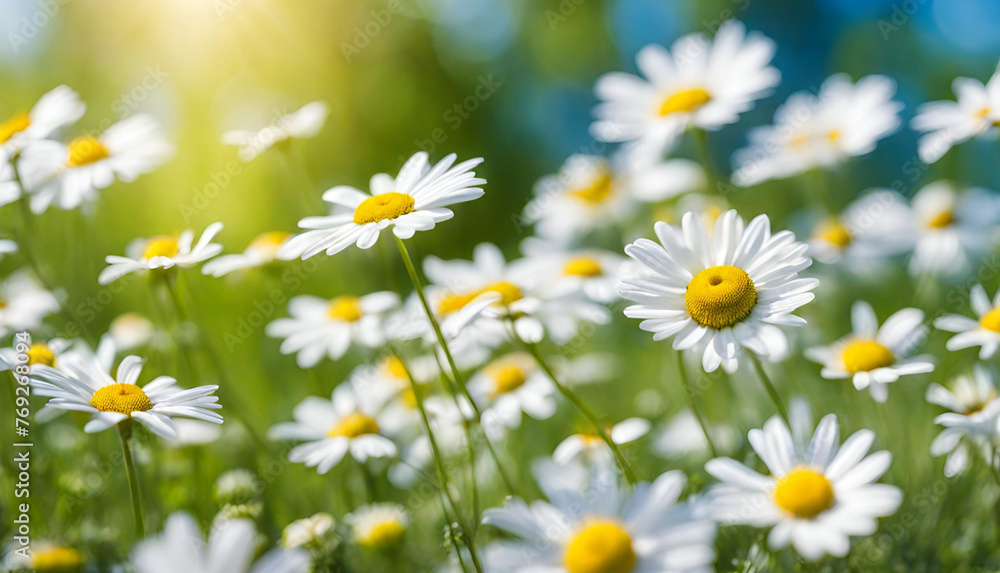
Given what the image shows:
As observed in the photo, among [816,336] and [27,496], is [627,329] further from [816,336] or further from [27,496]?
[27,496]

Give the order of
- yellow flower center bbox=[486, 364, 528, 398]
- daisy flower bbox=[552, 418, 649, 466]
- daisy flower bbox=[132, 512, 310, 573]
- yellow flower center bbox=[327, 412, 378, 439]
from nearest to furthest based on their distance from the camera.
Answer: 1. daisy flower bbox=[132, 512, 310, 573]
2. daisy flower bbox=[552, 418, 649, 466]
3. yellow flower center bbox=[327, 412, 378, 439]
4. yellow flower center bbox=[486, 364, 528, 398]

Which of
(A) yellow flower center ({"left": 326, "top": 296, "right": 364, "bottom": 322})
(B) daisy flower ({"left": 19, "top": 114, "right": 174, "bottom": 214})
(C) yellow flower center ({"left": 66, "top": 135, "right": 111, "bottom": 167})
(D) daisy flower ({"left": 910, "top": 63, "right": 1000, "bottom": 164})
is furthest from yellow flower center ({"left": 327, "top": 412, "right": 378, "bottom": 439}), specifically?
(D) daisy flower ({"left": 910, "top": 63, "right": 1000, "bottom": 164})

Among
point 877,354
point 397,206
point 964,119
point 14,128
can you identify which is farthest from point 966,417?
point 14,128

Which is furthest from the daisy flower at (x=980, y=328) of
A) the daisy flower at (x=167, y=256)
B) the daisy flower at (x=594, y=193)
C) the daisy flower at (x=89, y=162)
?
the daisy flower at (x=89, y=162)

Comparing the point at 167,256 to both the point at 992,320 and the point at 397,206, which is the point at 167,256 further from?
the point at 992,320

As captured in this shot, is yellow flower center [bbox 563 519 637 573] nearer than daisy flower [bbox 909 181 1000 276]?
Yes

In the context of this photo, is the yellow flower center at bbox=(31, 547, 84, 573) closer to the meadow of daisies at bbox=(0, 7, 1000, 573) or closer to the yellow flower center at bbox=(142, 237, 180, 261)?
the meadow of daisies at bbox=(0, 7, 1000, 573)

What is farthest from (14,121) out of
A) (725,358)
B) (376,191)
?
(725,358)
